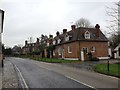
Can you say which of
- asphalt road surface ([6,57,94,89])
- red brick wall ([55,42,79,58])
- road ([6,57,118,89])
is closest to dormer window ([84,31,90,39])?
red brick wall ([55,42,79,58])

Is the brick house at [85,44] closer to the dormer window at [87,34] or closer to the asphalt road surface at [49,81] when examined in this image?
the dormer window at [87,34]

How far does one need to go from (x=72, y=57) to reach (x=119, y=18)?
27.1 meters

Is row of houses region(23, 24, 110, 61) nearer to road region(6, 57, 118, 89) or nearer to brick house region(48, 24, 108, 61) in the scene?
brick house region(48, 24, 108, 61)

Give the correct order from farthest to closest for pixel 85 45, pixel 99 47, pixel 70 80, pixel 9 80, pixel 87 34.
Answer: pixel 99 47 < pixel 87 34 < pixel 85 45 < pixel 9 80 < pixel 70 80

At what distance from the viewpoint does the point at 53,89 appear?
438 inches

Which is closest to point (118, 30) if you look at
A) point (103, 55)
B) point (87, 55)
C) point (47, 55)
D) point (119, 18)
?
point (119, 18)

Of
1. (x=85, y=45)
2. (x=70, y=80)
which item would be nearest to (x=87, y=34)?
(x=85, y=45)

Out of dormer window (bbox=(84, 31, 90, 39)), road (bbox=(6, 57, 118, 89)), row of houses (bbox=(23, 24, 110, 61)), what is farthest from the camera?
dormer window (bbox=(84, 31, 90, 39))

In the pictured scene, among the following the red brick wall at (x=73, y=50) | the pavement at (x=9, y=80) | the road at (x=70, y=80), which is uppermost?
the red brick wall at (x=73, y=50)

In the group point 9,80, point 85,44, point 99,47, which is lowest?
point 9,80

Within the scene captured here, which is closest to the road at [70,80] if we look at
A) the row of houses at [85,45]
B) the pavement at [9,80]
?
the pavement at [9,80]

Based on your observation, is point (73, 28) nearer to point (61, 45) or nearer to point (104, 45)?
point (61, 45)

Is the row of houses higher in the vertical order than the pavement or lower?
higher

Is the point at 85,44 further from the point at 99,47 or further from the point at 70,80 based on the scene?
the point at 70,80
